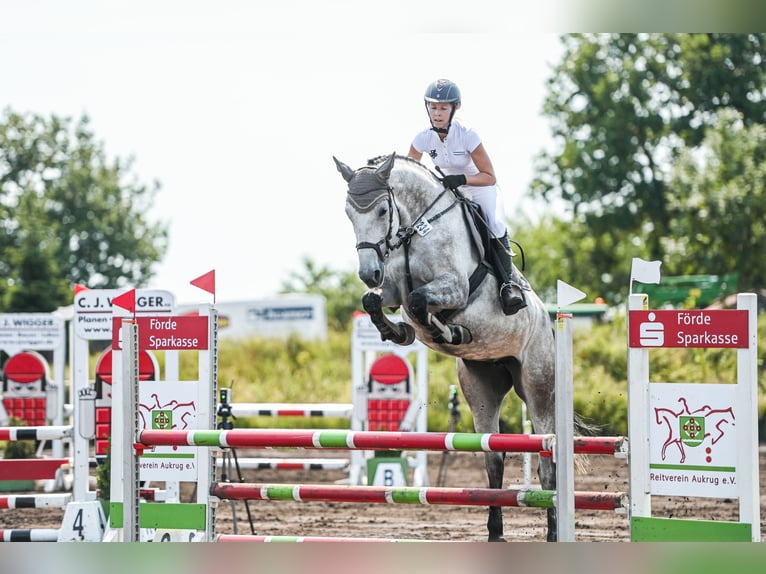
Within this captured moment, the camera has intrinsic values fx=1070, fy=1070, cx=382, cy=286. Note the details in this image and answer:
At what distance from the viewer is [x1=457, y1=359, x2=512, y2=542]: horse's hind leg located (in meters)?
5.48

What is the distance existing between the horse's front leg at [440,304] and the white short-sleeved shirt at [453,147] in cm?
65

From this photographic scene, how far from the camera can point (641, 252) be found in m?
25.0

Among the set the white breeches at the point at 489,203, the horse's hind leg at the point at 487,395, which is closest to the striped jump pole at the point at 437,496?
the horse's hind leg at the point at 487,395

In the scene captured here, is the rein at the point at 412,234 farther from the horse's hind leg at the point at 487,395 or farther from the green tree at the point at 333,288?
the green tree at the point at 333,288

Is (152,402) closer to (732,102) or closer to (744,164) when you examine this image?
(744,164)

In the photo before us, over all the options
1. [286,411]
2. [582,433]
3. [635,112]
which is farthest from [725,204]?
[582,433]

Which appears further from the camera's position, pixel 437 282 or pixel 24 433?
pixel 24 433

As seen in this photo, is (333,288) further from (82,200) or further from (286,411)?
(286,411)

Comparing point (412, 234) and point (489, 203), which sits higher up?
point (489, 203)

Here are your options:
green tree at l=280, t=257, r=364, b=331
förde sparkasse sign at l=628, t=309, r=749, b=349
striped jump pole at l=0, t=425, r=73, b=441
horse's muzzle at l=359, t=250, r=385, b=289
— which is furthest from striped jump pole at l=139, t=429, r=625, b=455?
green tree at l=280, t=257, r=364, b=331

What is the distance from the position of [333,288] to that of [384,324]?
3494 centimetres

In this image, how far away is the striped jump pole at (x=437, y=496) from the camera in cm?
440

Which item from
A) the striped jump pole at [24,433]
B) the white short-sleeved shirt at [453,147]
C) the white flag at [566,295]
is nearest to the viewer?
the white flag at [566,295]

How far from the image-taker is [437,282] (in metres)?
4.79
